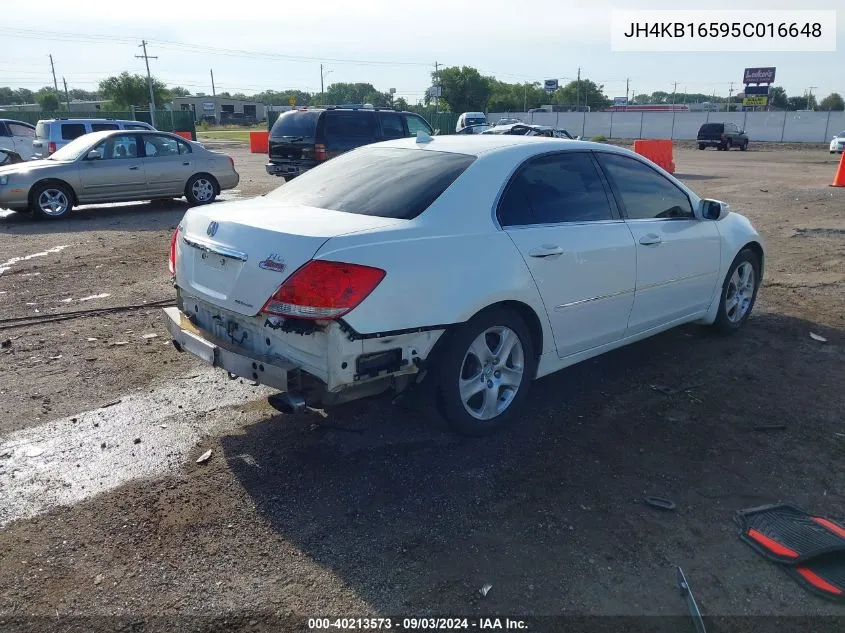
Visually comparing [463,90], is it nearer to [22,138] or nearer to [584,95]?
[584,95]

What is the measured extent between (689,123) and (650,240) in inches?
2207

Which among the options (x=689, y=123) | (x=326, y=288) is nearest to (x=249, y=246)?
(x=326, y=288)

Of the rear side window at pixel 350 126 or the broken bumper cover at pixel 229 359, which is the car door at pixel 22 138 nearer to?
the rear side window at pixel 350 126

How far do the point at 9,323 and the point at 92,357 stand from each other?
4.78ft

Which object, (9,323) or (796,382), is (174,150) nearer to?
(9,323)

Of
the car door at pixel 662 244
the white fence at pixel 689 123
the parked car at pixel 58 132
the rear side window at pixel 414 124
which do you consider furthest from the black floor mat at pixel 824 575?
the white fence at pixel 689 123

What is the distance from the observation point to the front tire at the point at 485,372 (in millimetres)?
3783

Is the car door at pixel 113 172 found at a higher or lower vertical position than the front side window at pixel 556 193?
lower

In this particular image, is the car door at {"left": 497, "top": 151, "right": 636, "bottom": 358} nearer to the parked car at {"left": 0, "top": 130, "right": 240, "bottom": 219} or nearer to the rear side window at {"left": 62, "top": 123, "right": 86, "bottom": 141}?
the parked car at {"left": 0, "top": 130, "right": 240, "bottom": 219}

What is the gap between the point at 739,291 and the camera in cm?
609

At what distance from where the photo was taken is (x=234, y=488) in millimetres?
3621

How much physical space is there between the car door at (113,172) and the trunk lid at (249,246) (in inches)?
389

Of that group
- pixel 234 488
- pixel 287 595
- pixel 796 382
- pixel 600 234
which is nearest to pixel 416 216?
pixel 600 234

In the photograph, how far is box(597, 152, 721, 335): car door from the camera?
4.85 metres
